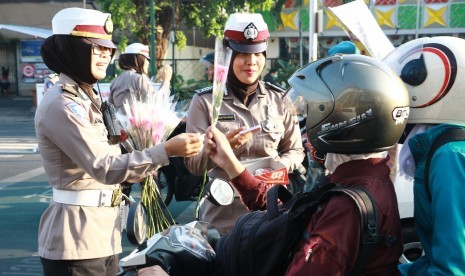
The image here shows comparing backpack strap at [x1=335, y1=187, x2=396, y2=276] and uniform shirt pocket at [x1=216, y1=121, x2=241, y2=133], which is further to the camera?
uniform shirt pocket at [x1=216, y1=121, x2=241, y2=133]

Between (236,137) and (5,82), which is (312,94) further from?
(5,82)

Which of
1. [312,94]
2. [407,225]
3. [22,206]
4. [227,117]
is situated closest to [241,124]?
[227,117]

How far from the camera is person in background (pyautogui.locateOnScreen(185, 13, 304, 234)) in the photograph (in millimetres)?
3420

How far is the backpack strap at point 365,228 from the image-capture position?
1.74 meters

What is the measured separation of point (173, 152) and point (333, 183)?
3.65 ft

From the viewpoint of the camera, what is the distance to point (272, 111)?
358cm

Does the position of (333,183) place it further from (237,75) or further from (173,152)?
(237,75)

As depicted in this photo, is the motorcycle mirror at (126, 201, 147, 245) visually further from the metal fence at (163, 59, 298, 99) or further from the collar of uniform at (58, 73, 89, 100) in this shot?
the metal fence at (163, 59, 298, 99)

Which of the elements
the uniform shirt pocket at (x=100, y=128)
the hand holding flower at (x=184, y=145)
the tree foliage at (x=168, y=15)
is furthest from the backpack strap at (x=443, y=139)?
→ the tree foliage at (x=168, y=15)

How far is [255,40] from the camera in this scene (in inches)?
136

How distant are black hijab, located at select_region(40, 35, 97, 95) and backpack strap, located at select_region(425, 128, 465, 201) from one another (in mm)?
1696

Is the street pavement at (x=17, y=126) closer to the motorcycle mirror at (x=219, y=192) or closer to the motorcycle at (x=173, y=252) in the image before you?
the motorcycle mirror at (x=219, y=192)

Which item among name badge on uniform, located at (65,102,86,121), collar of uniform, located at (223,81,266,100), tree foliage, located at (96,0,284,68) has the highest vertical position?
tree foliage, located at (96,0,284,68)

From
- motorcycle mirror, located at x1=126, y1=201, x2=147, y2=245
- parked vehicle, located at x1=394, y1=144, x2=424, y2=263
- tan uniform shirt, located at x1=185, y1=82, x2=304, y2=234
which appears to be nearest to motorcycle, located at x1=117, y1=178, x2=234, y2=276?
motorcycle mirror, located at x1=126, y1=201, x2=147, y2=245
